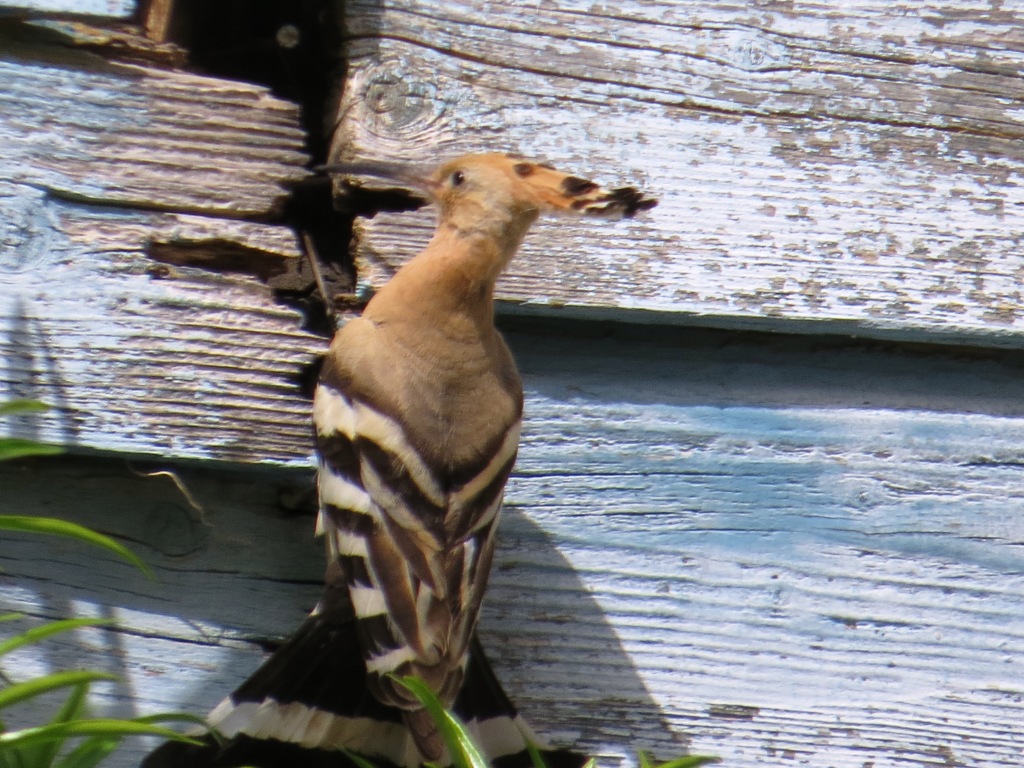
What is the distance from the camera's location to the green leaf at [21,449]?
4.56 ft

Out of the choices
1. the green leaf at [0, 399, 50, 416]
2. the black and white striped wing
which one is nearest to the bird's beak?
the black and white striped wing

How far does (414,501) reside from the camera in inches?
64.2

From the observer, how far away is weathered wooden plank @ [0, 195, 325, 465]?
5.08ft

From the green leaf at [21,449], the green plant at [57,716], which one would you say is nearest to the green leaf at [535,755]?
the green plant at [57,716]

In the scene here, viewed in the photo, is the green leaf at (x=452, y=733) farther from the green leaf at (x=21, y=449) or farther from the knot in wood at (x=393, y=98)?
the knot in wood at (x=393, y=98)

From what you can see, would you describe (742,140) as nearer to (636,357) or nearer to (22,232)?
(636,357)

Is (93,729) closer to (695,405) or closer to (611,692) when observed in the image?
(611,692)

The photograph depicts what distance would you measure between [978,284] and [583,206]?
52 centimetres

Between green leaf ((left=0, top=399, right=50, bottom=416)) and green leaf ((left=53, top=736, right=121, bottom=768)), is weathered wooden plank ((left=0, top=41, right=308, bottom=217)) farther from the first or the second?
green leaf ((left=53, top=736, right=121, bottom=768))

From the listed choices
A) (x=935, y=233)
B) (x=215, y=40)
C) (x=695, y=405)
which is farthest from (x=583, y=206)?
(x=215, y=40)

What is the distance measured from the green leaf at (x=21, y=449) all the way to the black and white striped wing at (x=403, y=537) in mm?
281

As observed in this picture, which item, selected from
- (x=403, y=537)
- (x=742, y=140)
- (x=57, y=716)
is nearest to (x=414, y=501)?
(x=403, y=537)

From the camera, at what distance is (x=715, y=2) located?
178cm

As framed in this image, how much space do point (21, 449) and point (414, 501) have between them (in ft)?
1.45
